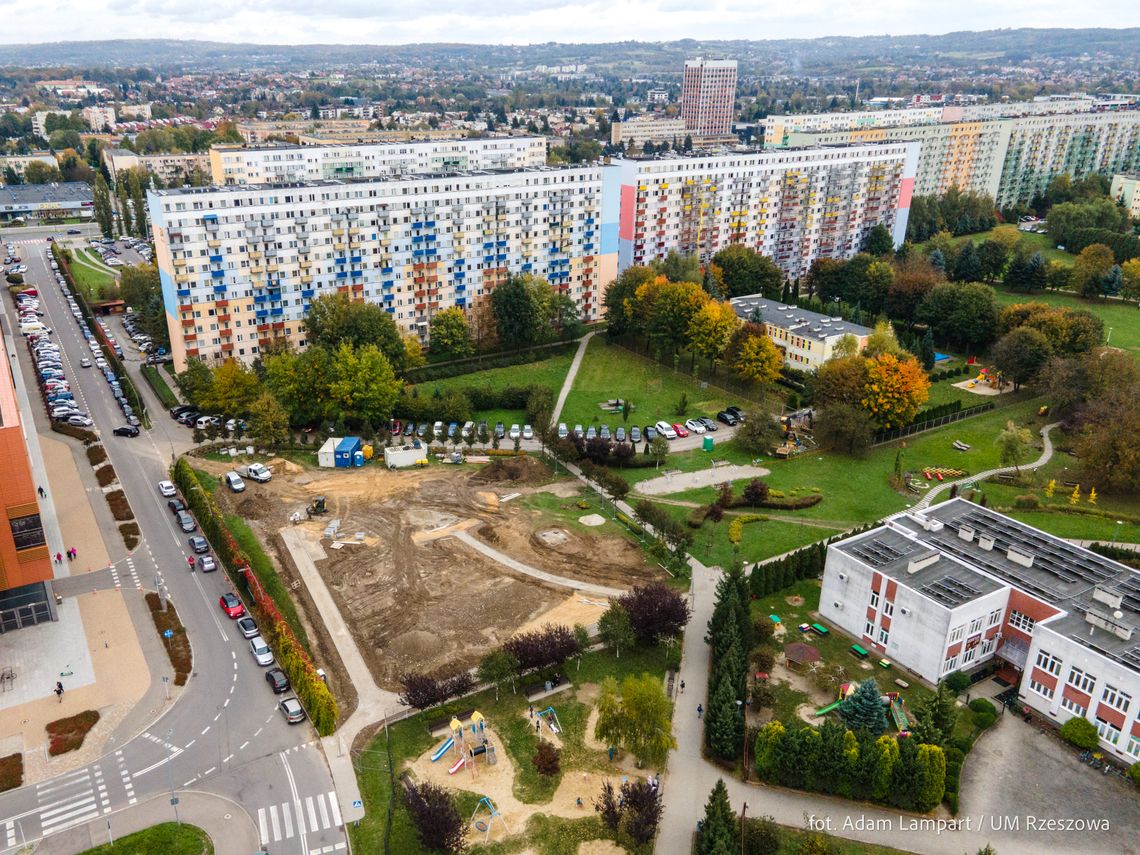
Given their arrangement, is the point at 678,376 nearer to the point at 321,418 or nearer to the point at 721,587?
the point at 321,418

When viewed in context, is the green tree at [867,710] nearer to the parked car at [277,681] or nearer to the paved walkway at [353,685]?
the paved walkway at [353,685]

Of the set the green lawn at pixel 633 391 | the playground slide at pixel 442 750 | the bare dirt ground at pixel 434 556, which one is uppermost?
the green lawn at pixel 633 391

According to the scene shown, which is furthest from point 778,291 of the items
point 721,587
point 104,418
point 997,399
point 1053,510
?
point 104,418

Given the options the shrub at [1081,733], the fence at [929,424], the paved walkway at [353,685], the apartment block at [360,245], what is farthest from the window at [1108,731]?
the apartment block at [360,245]

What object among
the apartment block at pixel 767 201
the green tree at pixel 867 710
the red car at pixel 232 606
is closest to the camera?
the green tree at pixel 867 710

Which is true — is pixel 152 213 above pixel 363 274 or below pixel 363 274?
above

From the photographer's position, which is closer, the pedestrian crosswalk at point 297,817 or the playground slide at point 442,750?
the pedestrian crosswalk at point 297,817
